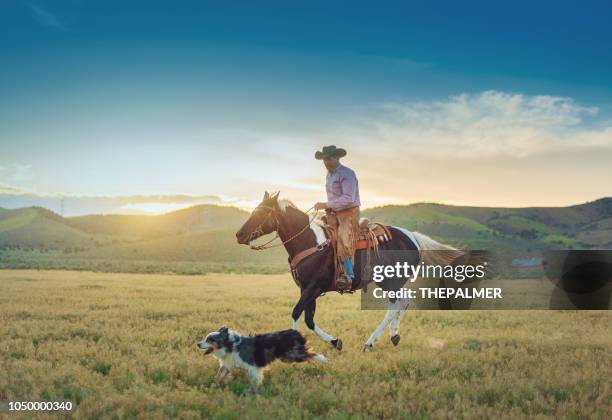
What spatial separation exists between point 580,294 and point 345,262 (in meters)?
15.1

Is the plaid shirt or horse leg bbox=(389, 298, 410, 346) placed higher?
the plaid shirt

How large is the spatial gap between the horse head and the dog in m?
2.30

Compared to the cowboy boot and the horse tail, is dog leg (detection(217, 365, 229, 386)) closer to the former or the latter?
the cowboy boot

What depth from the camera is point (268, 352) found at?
25.9 feet

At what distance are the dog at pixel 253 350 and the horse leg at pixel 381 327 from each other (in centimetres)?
228

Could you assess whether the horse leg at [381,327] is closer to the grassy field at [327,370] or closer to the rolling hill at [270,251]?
the grassy field at [327,370]

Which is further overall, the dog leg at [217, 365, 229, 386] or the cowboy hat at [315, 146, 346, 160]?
the cowboy hat at [315, 146, 346, 160]

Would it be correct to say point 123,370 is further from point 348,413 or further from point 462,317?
point 462,317

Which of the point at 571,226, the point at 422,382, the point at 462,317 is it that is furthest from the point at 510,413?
the point at 571,226

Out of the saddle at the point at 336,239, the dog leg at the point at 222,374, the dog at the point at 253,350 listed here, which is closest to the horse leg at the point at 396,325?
the saddle at the point at 336,239

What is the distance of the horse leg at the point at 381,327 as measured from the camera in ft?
33.4

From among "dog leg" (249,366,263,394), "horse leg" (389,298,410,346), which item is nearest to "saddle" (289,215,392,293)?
"horse leg" (389,298,410,346)

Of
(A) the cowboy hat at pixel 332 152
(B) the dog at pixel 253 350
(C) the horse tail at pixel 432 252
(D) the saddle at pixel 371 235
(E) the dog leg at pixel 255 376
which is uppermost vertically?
(A) the cowboy hat at pixel 332 152

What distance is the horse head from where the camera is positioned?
969 cm
